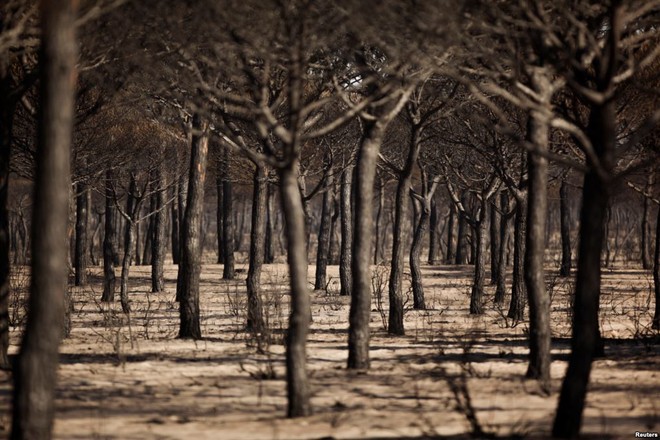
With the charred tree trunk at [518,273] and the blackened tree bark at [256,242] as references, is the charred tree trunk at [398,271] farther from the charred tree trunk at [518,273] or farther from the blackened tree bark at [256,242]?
the charred tree trunk at [518,273]

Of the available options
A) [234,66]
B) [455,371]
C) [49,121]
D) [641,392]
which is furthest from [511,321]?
[49,121]

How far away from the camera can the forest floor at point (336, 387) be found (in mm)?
8266

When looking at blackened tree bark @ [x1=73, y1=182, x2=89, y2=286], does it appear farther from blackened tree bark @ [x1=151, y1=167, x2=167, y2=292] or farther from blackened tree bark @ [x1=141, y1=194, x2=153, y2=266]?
blackened tree bark @ [x1=151, y1=167, x2=167, y2=292]

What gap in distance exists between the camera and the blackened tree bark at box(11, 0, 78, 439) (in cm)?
651

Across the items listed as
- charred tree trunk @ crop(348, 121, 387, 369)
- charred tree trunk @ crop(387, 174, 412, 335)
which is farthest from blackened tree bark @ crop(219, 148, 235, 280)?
charred tree trunk @ crop(348, 121, 387, 369)

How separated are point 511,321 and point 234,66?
34.2ft

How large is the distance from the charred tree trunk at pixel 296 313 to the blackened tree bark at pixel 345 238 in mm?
16705

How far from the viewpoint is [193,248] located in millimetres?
15742

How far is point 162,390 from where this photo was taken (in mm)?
10383

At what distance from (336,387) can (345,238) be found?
17.0 m

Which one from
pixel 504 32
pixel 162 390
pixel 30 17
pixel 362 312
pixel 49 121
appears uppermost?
pixel 30 17

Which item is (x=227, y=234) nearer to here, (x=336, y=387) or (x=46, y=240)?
(x=336, y=387)

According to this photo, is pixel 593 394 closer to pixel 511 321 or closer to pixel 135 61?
pixel 135 61

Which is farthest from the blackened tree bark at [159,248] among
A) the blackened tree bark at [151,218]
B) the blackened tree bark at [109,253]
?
the blackened tree bark at [109,253]
